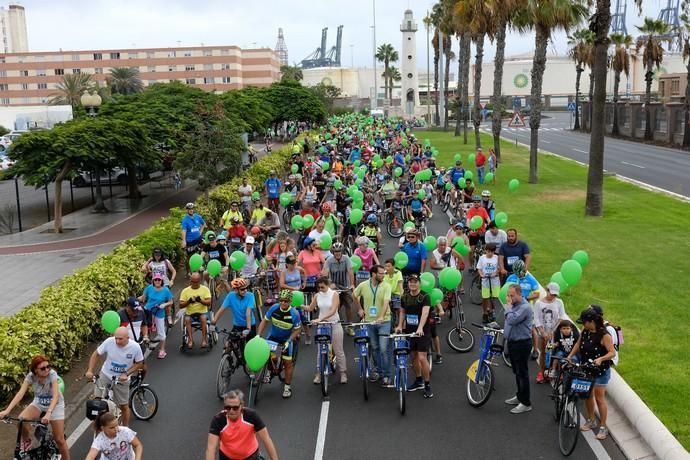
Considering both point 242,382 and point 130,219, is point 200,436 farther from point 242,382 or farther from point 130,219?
point 130,219

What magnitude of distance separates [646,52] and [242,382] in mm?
54659

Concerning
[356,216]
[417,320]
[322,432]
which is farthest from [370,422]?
[356,216]

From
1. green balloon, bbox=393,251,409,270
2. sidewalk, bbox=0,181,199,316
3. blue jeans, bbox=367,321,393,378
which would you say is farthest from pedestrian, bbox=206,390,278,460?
sidewalk, bbox=0,181,199,316

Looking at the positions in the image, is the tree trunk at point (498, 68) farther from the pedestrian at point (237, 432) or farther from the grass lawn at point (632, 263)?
the pedestrian at point (237, 432)

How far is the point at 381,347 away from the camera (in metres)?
9.91

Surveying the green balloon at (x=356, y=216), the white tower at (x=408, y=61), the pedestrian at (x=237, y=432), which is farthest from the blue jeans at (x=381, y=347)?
the white tower at (x=408, y=61)

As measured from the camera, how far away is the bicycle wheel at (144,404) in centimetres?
923

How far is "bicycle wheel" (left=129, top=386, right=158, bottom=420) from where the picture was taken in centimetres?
923

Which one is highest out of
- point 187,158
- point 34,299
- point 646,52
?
point 646,52

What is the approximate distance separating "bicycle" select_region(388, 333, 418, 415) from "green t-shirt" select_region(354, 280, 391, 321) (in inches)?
20.3

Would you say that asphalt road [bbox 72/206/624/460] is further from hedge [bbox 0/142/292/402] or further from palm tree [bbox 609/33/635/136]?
palm tree [bbox 609/33/635/136]

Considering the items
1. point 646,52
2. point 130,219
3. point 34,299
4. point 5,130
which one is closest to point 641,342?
point 34,299

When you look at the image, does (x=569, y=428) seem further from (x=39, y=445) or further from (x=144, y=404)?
(x=39, y=445)

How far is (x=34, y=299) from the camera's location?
16047 mm
